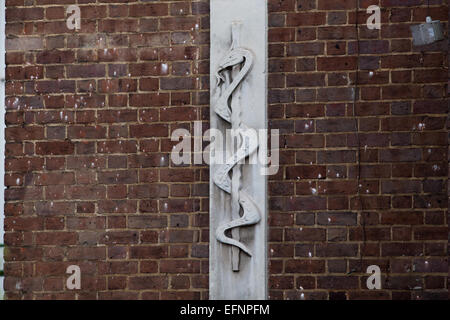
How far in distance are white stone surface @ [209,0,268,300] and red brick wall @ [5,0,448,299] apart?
72mm

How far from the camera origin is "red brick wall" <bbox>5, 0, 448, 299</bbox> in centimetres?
468

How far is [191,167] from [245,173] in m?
0.36

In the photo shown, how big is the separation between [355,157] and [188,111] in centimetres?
111

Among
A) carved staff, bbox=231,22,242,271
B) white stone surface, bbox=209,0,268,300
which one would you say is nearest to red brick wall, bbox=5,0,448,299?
white stone surface, bbox=209,0,268,300

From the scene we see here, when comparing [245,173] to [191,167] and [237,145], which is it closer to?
[237,145]

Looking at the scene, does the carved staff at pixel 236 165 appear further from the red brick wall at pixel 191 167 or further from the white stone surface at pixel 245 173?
the red brick wall at pixel 191 167

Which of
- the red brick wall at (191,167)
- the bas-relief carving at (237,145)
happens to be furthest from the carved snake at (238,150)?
the red brick wall at (191,167)

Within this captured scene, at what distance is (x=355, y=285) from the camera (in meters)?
4.68

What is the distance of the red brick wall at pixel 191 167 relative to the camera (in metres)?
4.68

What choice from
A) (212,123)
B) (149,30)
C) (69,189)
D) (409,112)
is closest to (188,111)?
(212,123)

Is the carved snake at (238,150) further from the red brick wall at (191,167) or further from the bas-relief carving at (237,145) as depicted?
the red brick wall at (191,167)

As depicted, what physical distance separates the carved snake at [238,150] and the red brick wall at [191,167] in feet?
0.40

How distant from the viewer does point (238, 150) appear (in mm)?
4723
